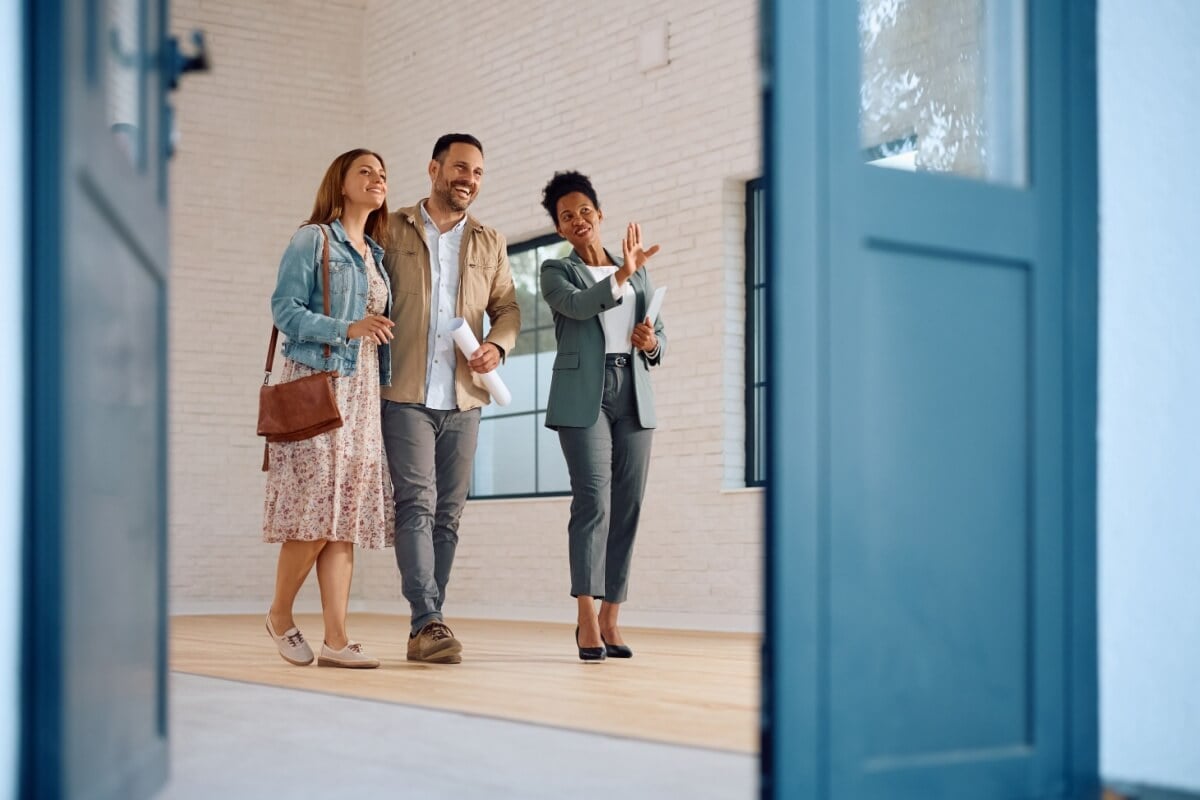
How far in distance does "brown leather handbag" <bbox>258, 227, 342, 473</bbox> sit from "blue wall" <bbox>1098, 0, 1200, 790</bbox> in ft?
7.53

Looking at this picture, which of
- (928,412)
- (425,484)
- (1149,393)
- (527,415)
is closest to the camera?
(928,412)

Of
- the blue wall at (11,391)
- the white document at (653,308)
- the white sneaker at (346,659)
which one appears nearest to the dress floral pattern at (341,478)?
the white sneaker at (346,659)

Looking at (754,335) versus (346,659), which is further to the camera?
(754,335)

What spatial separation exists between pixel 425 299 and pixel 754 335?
8.54 feet

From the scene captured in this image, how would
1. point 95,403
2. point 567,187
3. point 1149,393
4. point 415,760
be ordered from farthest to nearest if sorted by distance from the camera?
1. point 567,187
2. point 415,760
3. point 1149,393
4. point 95,403

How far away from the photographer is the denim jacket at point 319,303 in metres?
4.02

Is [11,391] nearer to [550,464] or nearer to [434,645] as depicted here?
[434,645]

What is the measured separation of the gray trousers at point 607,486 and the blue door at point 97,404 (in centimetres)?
221

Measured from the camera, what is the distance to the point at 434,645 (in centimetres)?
430

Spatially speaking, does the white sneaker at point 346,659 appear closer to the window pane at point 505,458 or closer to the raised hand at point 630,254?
the raised hand at point 630,254

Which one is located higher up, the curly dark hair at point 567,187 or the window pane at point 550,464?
the curly dark hair at point 567,187

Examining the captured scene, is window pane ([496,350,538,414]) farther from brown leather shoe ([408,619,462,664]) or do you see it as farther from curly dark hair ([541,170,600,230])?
brown leather shoe ([408,619,462,664])

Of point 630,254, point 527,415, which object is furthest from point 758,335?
point 630,254

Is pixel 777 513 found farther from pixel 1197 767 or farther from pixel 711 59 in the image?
pixel 711 59
